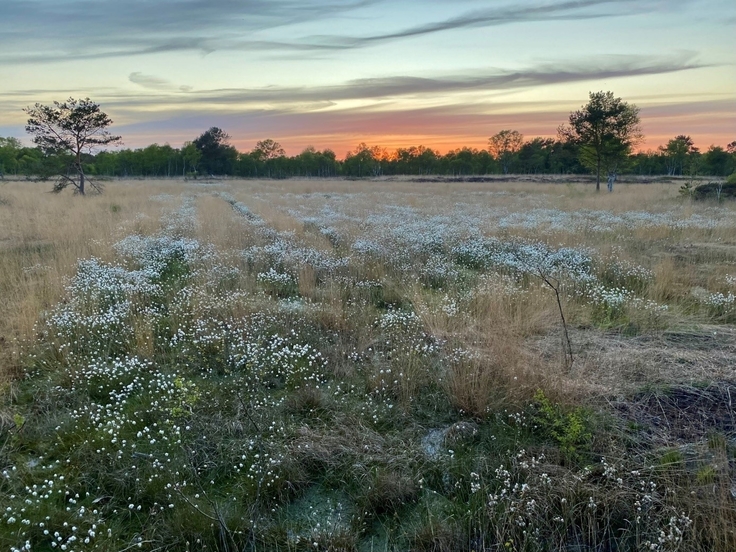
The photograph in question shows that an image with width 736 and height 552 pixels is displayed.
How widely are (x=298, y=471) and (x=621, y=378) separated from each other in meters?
3.95

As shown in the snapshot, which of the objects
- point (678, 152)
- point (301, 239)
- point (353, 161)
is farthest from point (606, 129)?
point (353, 161)

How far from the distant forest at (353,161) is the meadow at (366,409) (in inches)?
2971

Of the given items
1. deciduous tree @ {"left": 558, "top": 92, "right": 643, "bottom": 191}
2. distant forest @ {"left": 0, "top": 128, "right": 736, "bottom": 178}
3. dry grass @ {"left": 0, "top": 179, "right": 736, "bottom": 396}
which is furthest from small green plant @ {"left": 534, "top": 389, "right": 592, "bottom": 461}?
distant forest @ {"left": 0, "top": 128, "right": 736, "bottom": 178}

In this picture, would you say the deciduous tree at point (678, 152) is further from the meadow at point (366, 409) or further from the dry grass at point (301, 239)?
the meadow at point (366, 409)

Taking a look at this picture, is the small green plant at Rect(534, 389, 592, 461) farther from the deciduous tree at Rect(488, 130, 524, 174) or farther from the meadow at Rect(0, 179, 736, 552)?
the deciduous tree at Rect(488, 130, 524, 174)

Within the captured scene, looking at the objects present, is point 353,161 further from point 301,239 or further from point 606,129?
point 301,239

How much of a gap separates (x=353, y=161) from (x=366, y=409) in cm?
11145

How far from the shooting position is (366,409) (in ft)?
16.6

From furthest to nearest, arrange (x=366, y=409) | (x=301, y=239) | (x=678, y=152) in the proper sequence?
(x=678, y=152) → (x=301, y=239) → (x=366, y=409)

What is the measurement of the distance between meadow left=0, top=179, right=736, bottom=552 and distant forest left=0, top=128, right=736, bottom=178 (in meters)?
75.5

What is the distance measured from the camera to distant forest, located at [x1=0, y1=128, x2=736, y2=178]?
80.5 metres

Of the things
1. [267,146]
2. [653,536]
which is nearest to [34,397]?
[653,536]

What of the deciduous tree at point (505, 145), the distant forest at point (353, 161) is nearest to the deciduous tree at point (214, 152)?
the distant forest at point (353, 161)

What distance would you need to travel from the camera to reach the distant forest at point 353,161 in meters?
80.5
